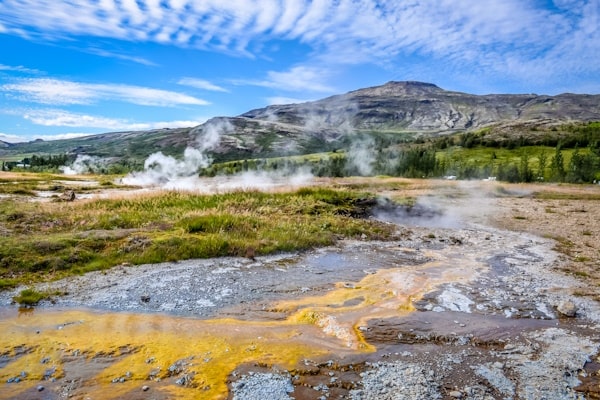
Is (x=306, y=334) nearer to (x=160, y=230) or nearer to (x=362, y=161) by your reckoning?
(x=160, y=230)

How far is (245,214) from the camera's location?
26328 millimetres

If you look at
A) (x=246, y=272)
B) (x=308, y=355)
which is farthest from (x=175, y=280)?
(x=308, y=355)

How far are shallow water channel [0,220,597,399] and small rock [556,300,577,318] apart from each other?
1.11 ft

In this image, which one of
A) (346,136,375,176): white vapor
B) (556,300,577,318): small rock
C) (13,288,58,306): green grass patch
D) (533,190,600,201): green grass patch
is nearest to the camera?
(556,300,577,318): small rock

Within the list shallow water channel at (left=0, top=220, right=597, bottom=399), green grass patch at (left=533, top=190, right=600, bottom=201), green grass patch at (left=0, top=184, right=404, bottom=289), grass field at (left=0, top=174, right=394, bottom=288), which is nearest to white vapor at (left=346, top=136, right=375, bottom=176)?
green grass patch at (left=533, top=190, right=600, bottom=201)

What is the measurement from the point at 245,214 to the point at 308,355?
56.0ft

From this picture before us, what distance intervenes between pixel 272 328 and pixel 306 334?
1.01 m

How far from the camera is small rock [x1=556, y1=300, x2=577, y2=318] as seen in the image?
1259 centimetres

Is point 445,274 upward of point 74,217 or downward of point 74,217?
downward

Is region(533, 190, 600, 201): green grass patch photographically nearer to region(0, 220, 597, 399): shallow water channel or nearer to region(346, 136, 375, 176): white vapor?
region(0, 220, 597, 399): shallow water channel

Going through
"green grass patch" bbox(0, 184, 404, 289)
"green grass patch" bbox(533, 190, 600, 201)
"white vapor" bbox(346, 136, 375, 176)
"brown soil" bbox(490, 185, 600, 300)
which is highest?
"white vapor" bbox(346, 136, 375, 176)

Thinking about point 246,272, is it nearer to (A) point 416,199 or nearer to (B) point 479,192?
(A) point 416,199

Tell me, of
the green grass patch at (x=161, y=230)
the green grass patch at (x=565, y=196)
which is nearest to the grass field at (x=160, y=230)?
the green grass patch at (x=161, y=230)

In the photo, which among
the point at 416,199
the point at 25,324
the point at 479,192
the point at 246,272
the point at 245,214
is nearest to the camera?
the point at 25,324
